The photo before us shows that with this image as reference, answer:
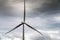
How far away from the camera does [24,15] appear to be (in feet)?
237

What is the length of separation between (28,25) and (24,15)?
5253 millimetres

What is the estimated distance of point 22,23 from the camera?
249 ft

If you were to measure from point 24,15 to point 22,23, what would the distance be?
4.51m

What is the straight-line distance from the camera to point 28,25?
76.0 metres

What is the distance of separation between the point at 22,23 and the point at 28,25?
7.32 feet
